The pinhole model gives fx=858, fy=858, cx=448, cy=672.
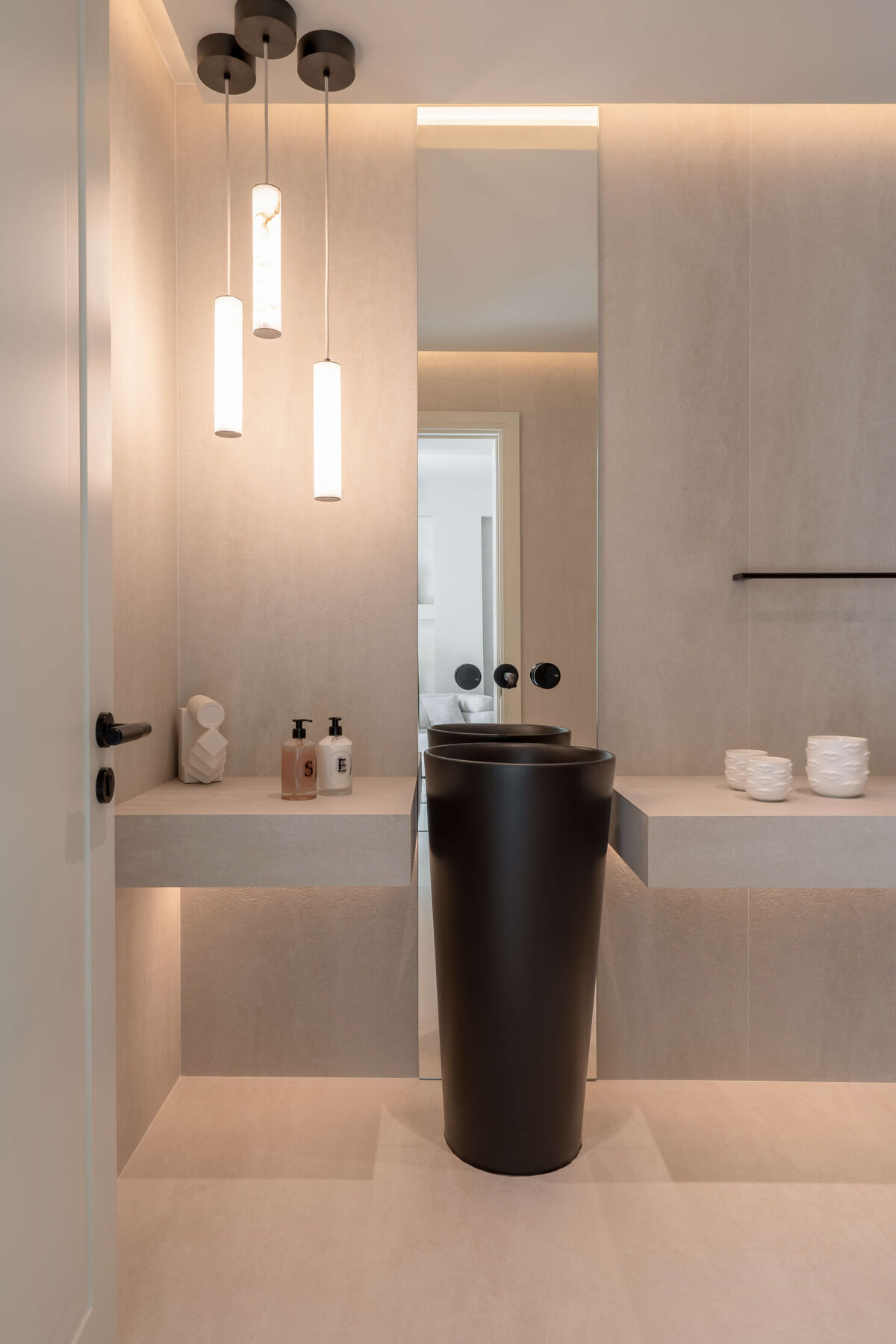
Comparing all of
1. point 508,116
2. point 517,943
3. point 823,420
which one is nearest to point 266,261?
point 508,116

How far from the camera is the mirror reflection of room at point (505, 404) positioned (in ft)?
7.41

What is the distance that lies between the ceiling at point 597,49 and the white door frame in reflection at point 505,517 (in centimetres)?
78

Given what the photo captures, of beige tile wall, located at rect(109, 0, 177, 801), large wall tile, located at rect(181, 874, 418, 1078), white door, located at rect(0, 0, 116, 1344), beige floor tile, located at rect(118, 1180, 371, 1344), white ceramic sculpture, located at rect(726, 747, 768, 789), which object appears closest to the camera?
white door, located at rect(0, 0, 116, 1344)

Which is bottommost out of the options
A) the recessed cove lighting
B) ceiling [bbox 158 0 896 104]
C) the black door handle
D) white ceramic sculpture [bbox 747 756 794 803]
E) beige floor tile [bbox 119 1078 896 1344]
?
beige floor tile [bbox 119 1078 896 1344]

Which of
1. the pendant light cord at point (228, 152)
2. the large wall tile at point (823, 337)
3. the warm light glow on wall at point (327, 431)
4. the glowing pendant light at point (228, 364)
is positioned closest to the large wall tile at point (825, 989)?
the large wall tile at point (823, 337)

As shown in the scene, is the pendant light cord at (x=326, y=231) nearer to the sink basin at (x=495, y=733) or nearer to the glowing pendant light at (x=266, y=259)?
the glowing pendant light at (x=266, y=259)

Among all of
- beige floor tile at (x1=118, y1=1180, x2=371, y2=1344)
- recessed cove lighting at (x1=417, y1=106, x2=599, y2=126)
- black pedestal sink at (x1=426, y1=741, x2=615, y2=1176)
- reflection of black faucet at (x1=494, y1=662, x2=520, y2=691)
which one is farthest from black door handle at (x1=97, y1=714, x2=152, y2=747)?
recessed cove lighting at (x1=417, y1=106, x2=599, y2=126)

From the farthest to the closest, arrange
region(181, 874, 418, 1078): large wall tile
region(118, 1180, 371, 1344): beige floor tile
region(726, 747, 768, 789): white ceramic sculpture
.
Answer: region(181, 874, 418, 1078): large wall tile < region(726, 747, 768, 789): white ceramic sculpture < region(118, 1180, 371, 1344): beige floor tile

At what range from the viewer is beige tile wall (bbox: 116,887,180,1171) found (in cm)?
184

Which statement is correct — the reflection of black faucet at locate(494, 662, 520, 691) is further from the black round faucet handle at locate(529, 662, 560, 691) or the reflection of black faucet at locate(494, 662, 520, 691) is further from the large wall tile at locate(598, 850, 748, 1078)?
the large wall tile at locate(598, 850, 748, 1078)

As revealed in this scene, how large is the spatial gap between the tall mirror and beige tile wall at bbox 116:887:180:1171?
2.13 ft

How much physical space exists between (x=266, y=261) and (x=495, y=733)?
4.19 ft

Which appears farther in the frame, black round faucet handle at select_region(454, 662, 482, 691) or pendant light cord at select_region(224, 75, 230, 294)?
black round faucet handle at select_region(454, 662, 482, 691)

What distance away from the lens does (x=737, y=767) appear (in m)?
2.07
